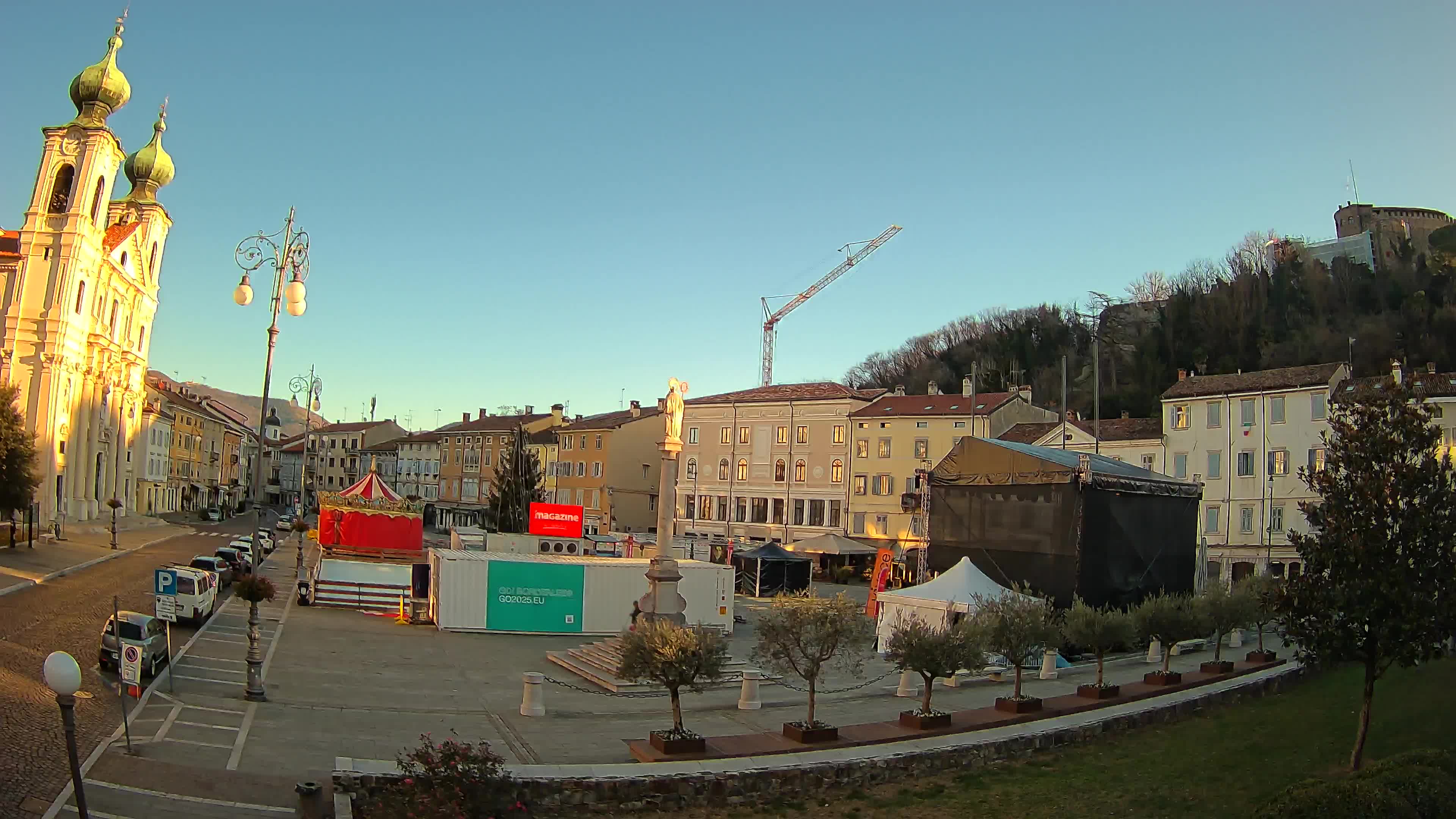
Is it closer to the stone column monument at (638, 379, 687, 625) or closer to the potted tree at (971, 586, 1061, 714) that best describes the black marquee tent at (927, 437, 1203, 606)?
the potted tree at (971, 586, 1061, 714)

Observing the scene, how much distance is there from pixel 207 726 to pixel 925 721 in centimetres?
1178

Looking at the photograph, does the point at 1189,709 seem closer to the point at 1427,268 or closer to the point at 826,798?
the point at 826,798

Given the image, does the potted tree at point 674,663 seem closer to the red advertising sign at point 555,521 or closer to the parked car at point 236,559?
the red advertising sign at point 555,521

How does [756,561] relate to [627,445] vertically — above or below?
below

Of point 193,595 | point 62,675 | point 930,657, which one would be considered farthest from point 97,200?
point 62,675

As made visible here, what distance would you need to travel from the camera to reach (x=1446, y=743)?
47.3 ft

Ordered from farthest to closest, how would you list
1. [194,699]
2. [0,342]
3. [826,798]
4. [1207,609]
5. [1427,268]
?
[1427,268] < [0,342] < [1207,609] < [194,699] < [826,798]

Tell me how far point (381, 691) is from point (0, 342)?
5066 centimetres

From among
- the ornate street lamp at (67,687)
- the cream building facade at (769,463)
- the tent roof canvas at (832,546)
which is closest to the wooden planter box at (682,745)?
the ornate street lamp at (67,687)

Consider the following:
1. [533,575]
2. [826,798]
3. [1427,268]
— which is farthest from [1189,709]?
[1427,268]

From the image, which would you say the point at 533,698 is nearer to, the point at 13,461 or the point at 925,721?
the point at 925,721

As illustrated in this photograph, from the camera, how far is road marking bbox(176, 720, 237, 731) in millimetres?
15125

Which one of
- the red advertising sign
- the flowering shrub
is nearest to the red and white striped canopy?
the red advertising sign

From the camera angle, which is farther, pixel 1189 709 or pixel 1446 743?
pixel 1189 709
